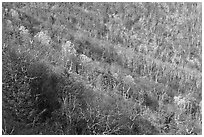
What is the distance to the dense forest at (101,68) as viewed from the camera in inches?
465

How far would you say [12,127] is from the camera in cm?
1047

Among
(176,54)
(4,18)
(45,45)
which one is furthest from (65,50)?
(176,54)

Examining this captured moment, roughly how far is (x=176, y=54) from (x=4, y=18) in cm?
1454

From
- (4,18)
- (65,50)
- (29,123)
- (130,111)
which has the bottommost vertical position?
(130,111)

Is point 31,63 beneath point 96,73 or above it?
above

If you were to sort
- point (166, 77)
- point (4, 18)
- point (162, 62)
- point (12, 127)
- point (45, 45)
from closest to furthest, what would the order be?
point (12, 127) → point (45, 45) → point (4, 18) → point (166, 77) → point (162, 62)

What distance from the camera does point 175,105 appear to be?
57.1ft

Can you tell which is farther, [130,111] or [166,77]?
[166,77]

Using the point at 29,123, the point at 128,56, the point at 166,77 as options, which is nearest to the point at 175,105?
the point at 166,77

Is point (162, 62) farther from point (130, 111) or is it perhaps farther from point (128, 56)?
point (130, 111)

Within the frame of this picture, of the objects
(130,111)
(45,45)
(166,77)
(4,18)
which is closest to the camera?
(130,111)

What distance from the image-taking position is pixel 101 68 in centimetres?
1752

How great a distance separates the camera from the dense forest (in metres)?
11.8

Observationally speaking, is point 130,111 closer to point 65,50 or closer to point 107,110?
point 107,110
